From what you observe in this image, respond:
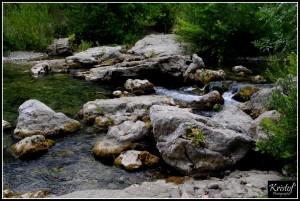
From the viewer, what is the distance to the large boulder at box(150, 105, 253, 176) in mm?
7113

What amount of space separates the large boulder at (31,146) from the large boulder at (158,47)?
10.2 metres

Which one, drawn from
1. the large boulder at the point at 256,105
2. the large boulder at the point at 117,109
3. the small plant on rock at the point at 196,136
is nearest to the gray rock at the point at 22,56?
the large boulder at the point at 117,109

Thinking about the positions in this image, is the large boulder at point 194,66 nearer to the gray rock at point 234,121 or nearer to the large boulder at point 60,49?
the gray rock at point 234,121

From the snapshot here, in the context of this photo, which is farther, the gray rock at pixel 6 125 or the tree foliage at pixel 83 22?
the tree foliage at pixel 83 22

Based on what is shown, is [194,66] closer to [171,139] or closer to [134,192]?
[171,139]

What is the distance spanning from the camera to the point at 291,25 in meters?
6.66

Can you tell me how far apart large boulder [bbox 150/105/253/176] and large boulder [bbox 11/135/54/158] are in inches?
108

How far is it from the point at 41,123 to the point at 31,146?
1.38 metres

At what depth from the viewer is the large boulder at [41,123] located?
9460 mm

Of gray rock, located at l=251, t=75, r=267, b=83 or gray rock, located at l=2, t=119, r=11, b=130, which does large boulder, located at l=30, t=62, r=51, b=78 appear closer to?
gray rock, located at l=2, t=119, r=11, b=130

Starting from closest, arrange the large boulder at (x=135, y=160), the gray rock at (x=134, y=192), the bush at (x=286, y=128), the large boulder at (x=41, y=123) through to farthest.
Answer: the bush at (x=286, y=128) → the gray rock at (x=134, y=192) → the large boulder at (x=135, y=160) → the large boulder at (x=41, y=123)

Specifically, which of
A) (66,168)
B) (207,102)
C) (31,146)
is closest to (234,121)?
(207,102)

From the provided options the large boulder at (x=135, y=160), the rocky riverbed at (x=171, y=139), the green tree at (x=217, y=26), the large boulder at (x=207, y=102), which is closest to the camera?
the rocky riverbed at (x=171, y=139)

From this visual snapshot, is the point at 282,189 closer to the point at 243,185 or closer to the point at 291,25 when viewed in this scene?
the point at 243,185
